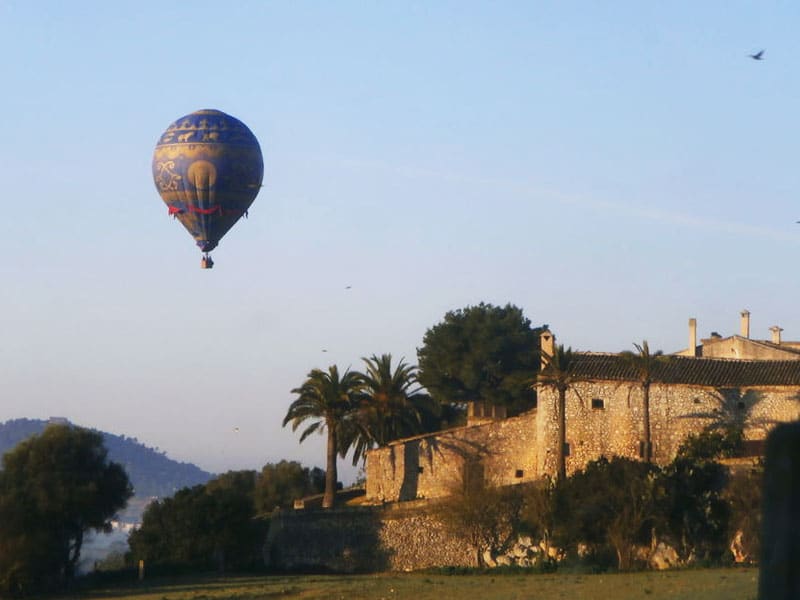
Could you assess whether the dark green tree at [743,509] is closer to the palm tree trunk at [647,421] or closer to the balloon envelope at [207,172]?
the palm tree trunk at [647,421]

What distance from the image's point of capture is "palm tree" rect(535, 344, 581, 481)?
48.0 meters

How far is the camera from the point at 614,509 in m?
41.2

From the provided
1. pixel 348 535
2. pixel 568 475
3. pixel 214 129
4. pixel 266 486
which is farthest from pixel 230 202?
pixel 266 486

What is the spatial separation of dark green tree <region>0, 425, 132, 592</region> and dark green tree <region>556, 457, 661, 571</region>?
17.4m

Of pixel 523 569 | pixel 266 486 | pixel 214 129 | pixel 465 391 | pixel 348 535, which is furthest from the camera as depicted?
pixel 266 486

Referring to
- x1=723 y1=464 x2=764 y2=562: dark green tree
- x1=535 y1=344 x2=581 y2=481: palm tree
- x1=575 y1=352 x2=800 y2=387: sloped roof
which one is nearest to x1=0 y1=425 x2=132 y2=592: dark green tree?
x1=535 y1=344 x2=581 y2=481: palm tree

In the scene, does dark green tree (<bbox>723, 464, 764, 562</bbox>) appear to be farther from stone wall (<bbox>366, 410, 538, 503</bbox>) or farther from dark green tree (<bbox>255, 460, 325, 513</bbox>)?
dark green tree (<bbox>255, 460, 325, 513</bbox>)

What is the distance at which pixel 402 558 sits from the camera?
45875 mm

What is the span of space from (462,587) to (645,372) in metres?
16.7

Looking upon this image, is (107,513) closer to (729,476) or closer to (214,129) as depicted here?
(214,129)

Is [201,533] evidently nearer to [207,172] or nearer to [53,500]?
[53,500]

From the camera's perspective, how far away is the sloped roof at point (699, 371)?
1951 inches

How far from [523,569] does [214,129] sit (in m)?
16.9

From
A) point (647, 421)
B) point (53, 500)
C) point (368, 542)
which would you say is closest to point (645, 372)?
point (647, 421)
